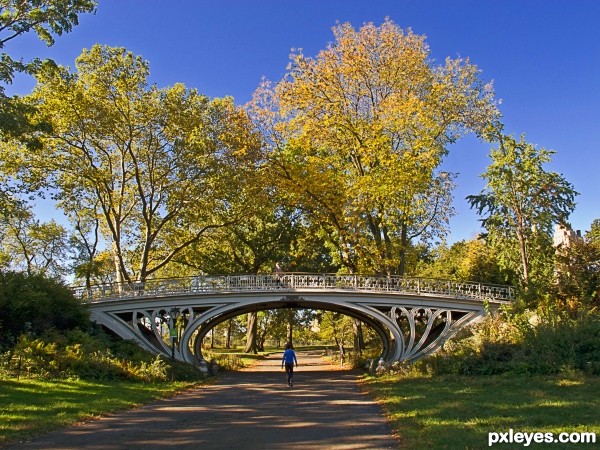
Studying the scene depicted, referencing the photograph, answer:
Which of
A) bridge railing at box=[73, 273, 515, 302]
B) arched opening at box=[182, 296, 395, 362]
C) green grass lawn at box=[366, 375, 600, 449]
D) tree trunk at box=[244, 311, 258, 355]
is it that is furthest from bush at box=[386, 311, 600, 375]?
tree trunk at box=[244, 311, 258, 355]

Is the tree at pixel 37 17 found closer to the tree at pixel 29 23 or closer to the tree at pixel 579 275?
the tree at pixel 29 23

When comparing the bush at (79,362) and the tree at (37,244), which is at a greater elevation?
the tree at (37,244)

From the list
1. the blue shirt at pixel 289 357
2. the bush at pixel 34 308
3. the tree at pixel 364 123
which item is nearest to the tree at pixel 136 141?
the tree at pixel 364 123

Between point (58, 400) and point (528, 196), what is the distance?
82.2ft

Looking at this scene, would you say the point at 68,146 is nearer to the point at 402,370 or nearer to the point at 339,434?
the point at 402,370

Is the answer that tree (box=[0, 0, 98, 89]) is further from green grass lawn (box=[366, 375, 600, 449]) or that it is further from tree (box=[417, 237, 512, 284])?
tree (box=[417, 237, 512, 284])

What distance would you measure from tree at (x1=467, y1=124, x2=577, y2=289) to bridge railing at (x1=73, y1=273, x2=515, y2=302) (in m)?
3.42

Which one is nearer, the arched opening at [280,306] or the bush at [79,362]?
the bush at [79,362]

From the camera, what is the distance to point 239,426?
37.2 feet

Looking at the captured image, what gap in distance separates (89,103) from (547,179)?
83.1 ft

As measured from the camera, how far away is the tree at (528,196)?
2983 cm

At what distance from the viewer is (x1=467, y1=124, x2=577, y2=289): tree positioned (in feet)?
97.9

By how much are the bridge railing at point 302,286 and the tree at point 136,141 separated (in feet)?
13.5

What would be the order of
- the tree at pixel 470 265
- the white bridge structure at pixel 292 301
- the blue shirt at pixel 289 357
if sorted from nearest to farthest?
1. the blue shirt at pixel 289 357
2. the white bridge structure at pixel 292 301
3. the tree at pixel 470 265
